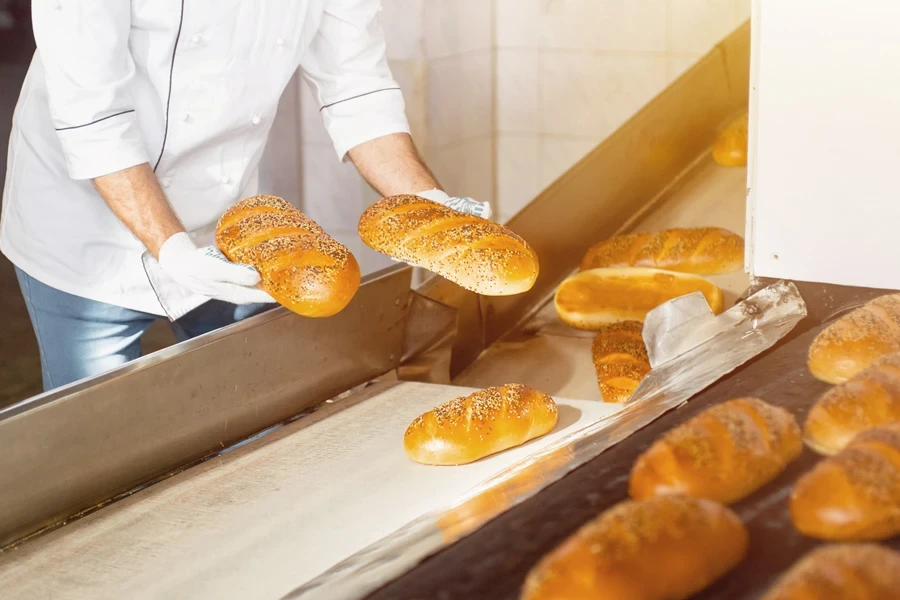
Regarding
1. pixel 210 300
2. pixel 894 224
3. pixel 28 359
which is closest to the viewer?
pixel 894 224

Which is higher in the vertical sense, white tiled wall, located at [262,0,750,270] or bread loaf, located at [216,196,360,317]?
bread loaf, located at [216,196,360,317]

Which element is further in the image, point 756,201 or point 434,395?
point 434,395

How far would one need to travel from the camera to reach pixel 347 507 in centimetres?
111

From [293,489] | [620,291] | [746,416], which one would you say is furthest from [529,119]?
[746,416]

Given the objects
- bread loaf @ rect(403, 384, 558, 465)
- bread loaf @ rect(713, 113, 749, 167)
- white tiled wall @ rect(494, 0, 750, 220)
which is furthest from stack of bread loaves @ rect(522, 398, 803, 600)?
white tiled wall @ rect(494, 0, 750, 220)

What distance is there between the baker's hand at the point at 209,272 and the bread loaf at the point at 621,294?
65 centimetres

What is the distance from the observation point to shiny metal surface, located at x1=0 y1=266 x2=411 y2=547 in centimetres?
105

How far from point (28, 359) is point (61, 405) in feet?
8.23

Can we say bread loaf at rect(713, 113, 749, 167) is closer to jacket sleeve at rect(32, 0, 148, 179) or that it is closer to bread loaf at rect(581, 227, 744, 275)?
bread loaf at rect(581, 227, 744, 275)

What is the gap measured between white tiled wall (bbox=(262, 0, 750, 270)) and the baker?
1234 millimetres

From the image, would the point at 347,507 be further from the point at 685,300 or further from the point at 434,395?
the point at 685,300

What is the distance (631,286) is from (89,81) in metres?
1.01

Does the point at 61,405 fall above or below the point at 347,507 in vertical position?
above

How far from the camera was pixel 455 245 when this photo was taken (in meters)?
1.42
